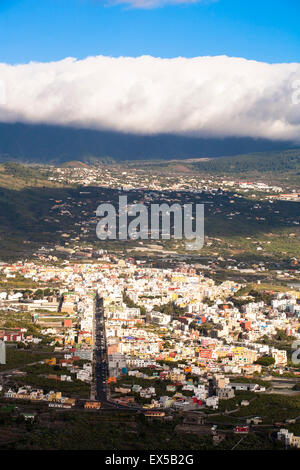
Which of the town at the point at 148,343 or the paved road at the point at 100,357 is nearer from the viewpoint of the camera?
the town at the point at 148,343

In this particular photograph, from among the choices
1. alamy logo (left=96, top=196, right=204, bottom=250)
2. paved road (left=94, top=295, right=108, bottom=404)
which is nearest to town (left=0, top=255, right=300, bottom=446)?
paved road (left=94, top=295, right=108, bottom=404)

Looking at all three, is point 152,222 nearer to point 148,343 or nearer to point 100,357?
point 148,343

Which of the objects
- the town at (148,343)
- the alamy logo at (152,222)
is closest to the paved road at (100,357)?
the town at (148,343)

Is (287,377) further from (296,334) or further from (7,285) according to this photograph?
(7,285)

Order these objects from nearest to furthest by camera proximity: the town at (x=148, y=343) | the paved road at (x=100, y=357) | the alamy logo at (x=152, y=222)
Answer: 1. the town at (x=148, y=343)
2. the paved road at (x=100, y=357)
3. the alamy logo at (x=152, y=222)

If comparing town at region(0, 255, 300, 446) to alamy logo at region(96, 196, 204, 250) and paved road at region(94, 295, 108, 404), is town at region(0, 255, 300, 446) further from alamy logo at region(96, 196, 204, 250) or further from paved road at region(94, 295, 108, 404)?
alamy logo at region(96, 196, 204, 250)

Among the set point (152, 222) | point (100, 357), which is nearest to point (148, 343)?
point (100, 357)

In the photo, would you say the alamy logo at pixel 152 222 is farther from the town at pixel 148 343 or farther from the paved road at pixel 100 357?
the paved road at pixel 100 357

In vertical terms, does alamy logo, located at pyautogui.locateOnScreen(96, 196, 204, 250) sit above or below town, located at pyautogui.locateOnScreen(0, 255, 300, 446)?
above

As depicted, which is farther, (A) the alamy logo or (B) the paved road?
(A) the alamy logo
